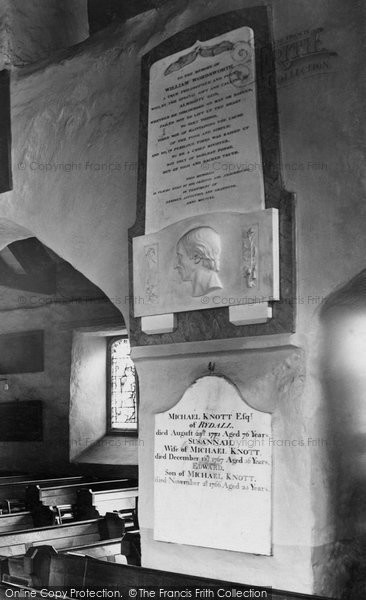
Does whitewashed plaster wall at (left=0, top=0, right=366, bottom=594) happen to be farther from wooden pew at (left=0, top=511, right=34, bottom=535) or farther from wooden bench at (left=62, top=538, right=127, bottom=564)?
wooden pew at (left=0, top=511, right=34, bottom=535)

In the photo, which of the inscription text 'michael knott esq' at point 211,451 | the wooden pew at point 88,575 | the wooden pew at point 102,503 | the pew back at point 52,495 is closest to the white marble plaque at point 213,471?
the inscription text 'michael knott esq' at point 211,451

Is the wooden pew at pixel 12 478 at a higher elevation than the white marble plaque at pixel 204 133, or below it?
below

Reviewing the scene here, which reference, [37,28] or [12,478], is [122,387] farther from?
[37,28]

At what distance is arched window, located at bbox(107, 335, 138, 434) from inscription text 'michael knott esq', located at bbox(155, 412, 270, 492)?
488cm

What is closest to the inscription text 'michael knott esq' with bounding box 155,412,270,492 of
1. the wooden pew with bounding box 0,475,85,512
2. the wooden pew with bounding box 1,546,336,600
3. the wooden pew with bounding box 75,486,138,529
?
the wooden pew with bounding box 1,546,336,600

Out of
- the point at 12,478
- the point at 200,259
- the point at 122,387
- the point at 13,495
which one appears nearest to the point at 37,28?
the point at 200,259

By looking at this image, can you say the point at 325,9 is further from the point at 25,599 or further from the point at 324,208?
the point at 25,599

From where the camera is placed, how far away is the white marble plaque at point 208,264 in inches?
159

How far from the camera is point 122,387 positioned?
31.0 feet

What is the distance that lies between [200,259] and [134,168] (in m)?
0.92

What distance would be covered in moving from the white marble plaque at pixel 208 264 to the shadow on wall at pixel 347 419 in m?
0.38

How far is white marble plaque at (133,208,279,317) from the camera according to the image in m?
4.03

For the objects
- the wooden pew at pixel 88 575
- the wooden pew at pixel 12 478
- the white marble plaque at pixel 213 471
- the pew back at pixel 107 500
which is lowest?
the wooden pew at pixel 12 478

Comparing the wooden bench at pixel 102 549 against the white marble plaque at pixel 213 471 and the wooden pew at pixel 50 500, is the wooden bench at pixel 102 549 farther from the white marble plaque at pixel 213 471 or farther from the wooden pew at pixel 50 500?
the wooden pew at pixel 50 500
